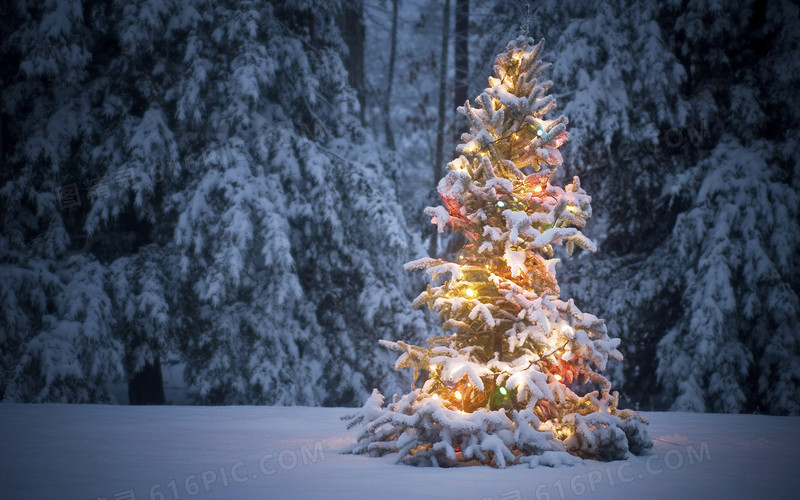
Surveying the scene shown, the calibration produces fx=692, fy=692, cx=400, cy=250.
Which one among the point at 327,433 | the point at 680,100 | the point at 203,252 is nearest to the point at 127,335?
the point at 203,252

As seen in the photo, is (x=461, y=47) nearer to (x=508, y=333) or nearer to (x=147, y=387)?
(x=147, y=387)

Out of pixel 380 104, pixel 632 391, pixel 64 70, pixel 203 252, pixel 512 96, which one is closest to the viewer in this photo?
pixel 512 96

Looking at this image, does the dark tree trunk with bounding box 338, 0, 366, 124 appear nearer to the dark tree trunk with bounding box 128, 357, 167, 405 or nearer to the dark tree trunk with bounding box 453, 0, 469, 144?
the dark tree trunk with bounding box 453, 0, 469, 144

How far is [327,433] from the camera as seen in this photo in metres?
7.20

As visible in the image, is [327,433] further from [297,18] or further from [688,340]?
[297,18]

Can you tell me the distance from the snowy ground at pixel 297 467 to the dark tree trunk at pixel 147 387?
4.74 meters

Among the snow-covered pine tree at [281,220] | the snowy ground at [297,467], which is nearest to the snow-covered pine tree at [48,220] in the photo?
the snow-covered pine tree at [281,220]

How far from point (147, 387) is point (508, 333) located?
8690 mm

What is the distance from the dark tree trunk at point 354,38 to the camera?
16.4 metres

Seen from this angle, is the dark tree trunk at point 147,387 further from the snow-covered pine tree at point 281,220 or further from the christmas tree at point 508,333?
the christmas tree at point 508,333

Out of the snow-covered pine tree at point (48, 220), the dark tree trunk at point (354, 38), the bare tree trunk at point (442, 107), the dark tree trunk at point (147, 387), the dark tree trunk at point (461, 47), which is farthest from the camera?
the dark tree trunk at point (461, 47)

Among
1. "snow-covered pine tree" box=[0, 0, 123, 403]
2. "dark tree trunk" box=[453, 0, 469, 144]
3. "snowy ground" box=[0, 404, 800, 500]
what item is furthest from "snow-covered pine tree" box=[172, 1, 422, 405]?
"dark tree trunk" box=[453, 0, 469, 144]

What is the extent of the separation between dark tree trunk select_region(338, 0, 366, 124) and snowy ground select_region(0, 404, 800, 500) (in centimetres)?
1086

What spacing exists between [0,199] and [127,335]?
9.90 feet
